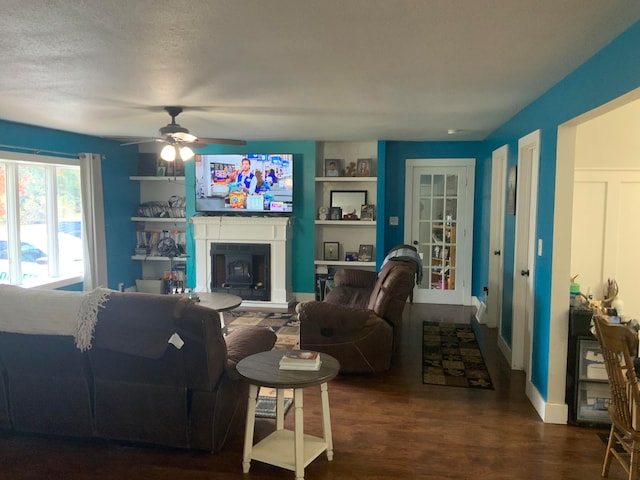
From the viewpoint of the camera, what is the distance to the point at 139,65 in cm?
295

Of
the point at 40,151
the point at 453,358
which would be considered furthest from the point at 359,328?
the point at 40,151

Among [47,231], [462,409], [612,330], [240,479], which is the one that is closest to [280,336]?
[462,409]

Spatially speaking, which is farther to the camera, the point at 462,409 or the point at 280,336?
the point at 280,336

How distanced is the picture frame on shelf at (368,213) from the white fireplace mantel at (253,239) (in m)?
→ 0.99

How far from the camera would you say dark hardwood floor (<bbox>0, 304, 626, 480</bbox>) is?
2752 millimetres

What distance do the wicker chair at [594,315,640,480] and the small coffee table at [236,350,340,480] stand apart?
1.36 meters

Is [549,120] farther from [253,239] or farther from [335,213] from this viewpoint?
[253,239]

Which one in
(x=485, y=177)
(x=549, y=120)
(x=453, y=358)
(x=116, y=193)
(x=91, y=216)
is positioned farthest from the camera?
(x=116, y=193)

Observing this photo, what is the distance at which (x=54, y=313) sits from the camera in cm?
275

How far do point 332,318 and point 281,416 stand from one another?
126cm

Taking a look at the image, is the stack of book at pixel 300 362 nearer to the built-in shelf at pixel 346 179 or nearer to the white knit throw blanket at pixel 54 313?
the white knit throw blanket at pixel 54 313

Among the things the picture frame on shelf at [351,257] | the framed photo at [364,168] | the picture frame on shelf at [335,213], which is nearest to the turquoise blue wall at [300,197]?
the picture frame on shelf at [335,213]

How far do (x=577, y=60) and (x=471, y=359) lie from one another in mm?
2787

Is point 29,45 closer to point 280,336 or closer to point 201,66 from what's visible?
point 201,66
